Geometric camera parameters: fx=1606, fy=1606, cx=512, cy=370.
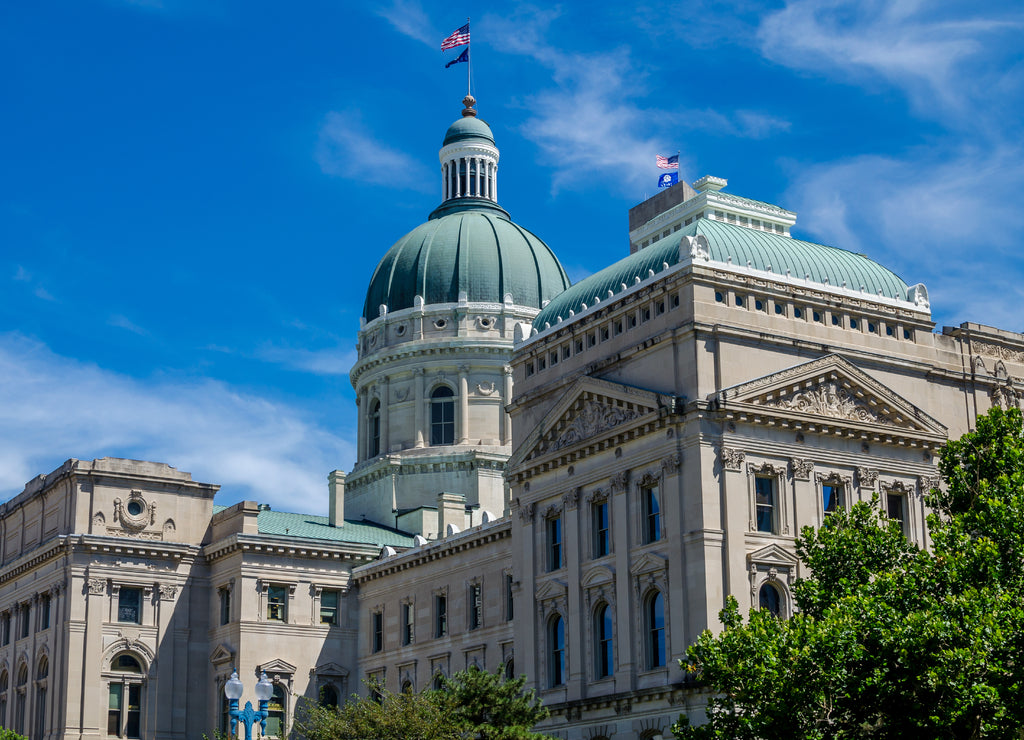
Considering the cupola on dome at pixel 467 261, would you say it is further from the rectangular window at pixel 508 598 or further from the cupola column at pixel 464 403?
the rectangular window at pixel 508 598

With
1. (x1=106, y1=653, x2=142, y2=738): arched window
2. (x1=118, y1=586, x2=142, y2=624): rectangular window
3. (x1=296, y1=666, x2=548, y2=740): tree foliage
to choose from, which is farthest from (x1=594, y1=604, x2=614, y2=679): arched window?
(x1=118, y1=586, x2=142, y2=624): rectangular window

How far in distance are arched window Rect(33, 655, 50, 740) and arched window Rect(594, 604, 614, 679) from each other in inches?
1420

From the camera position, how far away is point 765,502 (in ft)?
188

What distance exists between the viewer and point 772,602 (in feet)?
184

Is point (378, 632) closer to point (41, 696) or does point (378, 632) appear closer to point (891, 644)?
point (41, 696)

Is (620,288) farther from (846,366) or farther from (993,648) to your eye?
(993,648)

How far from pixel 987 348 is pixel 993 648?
25.2 metres

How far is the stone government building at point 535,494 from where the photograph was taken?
5697 cm

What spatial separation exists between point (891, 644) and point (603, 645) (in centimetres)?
1895

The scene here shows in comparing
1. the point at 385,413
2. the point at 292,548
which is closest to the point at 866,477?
the point at 292,548

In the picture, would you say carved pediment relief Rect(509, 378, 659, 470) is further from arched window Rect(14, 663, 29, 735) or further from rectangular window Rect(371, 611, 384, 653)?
arched window Rect(14, 663, 29, 735)

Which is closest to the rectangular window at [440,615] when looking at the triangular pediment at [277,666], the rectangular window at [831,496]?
the triangular pediment at [277,666]

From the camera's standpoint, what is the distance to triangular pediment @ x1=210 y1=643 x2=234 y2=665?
82.0 m

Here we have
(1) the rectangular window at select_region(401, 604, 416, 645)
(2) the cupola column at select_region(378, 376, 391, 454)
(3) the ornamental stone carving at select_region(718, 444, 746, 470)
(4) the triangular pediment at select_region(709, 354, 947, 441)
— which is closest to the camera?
(3) the ornamental stone carving at select_region(718, 444, 746, 470)
